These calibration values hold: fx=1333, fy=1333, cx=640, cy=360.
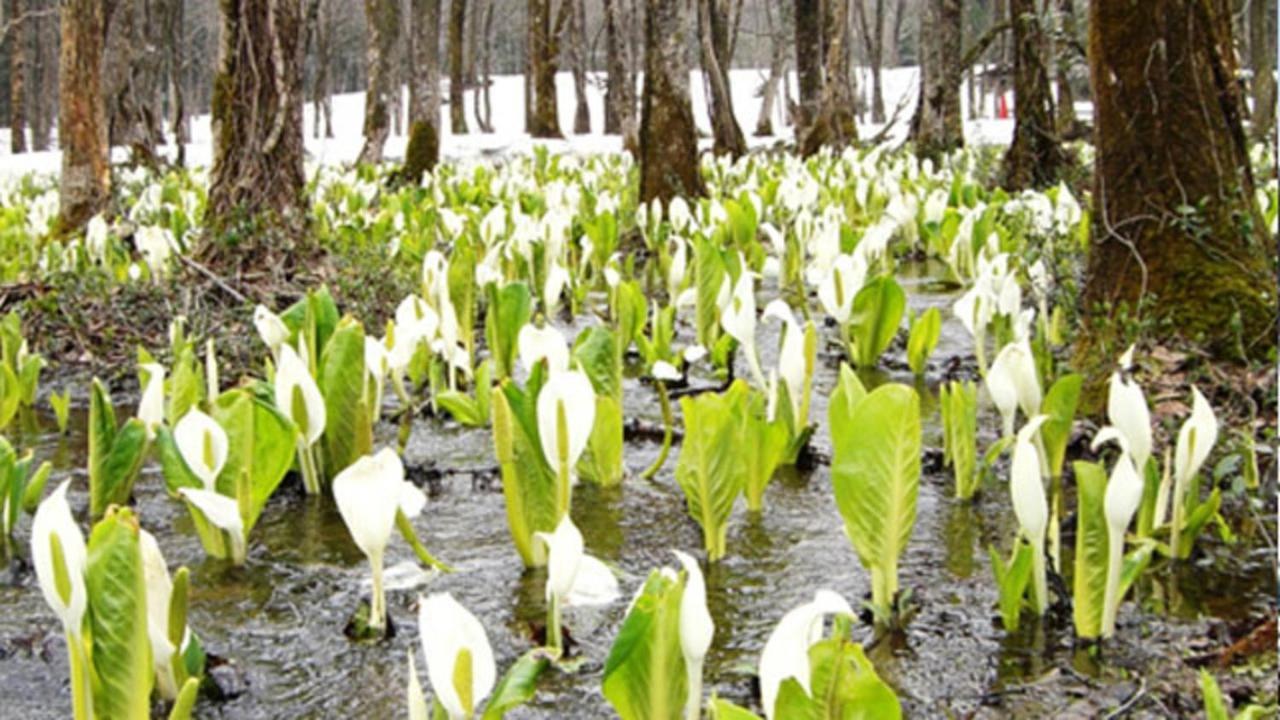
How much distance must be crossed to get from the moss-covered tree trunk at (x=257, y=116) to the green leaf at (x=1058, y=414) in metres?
3.81

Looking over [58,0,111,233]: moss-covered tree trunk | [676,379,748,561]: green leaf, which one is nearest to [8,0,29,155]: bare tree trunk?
[58,0,111,233]: moss-covered tree trunk

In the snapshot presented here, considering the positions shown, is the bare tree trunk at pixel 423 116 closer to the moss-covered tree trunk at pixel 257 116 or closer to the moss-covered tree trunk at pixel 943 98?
the moss-covered tree trunk at pixel 943 98

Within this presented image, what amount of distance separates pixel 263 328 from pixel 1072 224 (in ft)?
12.5

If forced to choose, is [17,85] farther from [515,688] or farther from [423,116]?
[515,688]

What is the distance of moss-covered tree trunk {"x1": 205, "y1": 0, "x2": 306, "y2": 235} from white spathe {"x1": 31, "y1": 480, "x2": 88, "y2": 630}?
14.0ft

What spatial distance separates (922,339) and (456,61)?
67.8ft

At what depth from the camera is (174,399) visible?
10.5 ft

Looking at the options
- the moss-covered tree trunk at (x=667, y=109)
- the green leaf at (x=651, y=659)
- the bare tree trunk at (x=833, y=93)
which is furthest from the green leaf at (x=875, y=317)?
the bare tree trunk at (x=833, y=93)

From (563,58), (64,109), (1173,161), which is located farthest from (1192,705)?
(563,58)

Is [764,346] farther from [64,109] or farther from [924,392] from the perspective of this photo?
[64,109]

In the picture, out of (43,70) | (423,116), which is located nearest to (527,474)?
(423,116)

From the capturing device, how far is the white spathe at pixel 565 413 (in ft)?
7.16

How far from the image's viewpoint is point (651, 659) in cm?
166

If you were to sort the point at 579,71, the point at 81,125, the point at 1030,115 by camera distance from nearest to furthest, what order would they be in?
the point at 1030,115 → the point at 81,125 → the point at 579,71
